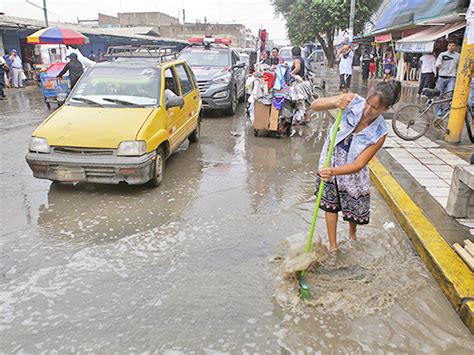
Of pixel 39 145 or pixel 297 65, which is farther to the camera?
pixel 297 65

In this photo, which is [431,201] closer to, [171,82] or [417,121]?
[417,121]

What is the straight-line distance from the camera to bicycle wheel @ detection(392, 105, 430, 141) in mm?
7926

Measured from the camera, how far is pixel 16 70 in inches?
715

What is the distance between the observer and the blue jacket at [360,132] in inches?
128

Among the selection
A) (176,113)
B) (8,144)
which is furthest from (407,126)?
(8,144)

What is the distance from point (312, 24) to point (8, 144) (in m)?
20.4

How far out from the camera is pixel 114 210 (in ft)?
16.0

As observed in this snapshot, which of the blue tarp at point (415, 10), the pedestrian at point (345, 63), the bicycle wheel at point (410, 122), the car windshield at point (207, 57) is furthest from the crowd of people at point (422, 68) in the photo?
the car windshield at point (207, 57)

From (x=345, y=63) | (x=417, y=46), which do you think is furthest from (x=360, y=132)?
(x=345, y=63)

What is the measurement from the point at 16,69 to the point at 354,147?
18.9 meters

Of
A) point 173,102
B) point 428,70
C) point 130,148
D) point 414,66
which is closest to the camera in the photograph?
point 130,148

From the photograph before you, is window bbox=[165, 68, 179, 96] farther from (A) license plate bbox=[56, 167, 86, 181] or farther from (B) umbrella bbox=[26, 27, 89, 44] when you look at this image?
(B) umbrella bbox=[26, 27, 89, 44]

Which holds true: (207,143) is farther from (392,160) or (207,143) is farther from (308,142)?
(392,160)

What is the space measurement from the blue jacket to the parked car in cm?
782
